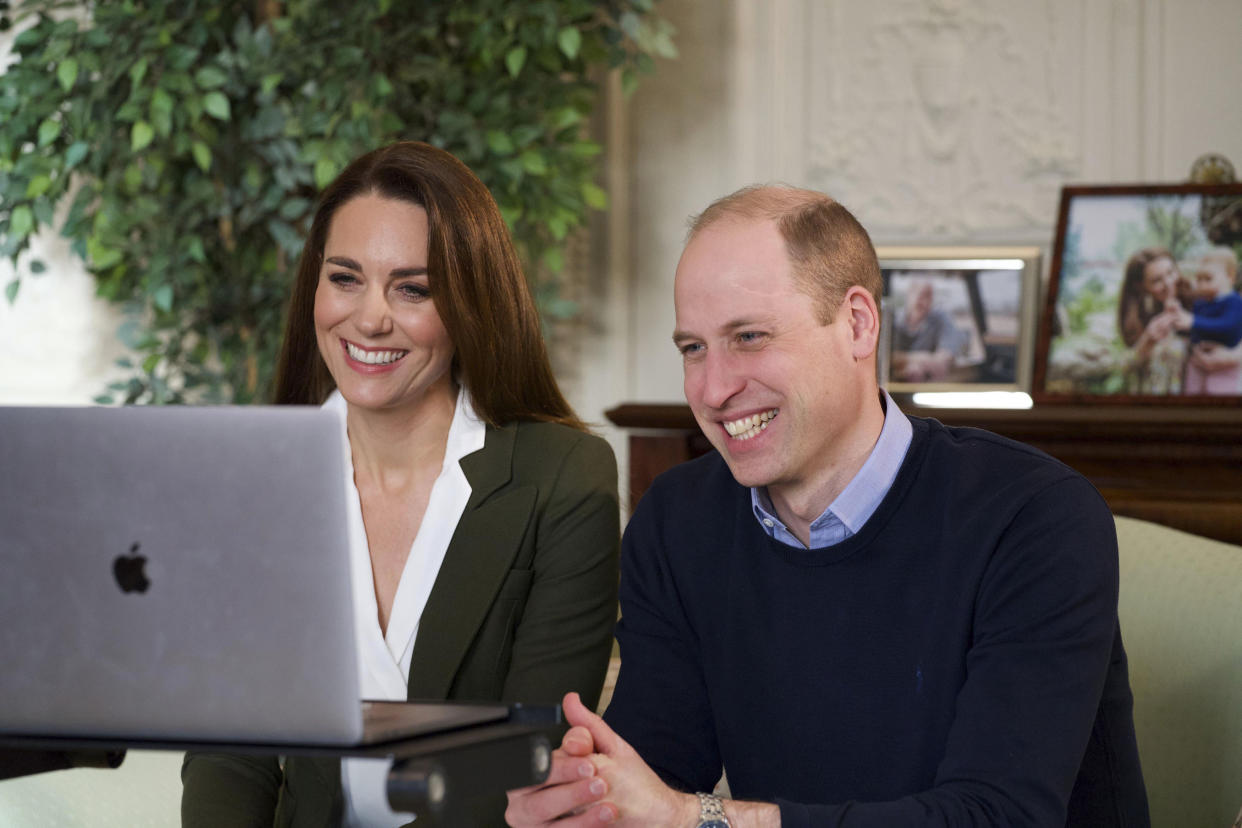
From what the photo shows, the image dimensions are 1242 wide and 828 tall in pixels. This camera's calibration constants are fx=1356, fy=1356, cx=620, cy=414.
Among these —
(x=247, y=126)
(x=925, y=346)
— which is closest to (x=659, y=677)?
(x=925, y=346)

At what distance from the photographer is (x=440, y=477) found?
1.82 metres

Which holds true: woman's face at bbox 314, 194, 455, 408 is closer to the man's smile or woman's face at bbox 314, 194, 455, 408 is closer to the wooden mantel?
the man's smile

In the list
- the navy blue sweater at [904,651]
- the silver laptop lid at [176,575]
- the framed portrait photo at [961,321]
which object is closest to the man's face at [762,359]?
the navy blue sweater at [904,651]

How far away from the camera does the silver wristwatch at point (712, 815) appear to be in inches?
50.3

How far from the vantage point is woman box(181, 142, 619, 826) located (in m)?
1.70

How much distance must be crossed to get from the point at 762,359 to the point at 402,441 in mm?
650

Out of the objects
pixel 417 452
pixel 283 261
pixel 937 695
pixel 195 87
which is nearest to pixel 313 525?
pixel 937 695

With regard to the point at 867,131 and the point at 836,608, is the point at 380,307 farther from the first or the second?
the point at 867,131

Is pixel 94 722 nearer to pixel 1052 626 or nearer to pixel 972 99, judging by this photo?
pixel 1052 626

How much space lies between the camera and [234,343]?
3.20 m

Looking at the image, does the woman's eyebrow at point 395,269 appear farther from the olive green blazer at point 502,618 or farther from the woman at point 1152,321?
the woman at point 1152,321

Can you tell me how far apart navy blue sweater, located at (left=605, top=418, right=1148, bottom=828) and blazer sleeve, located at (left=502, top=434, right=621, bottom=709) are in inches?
4.4

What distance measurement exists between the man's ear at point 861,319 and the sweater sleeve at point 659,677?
31 centimetres

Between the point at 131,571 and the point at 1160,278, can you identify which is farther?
the point at 1160,278
